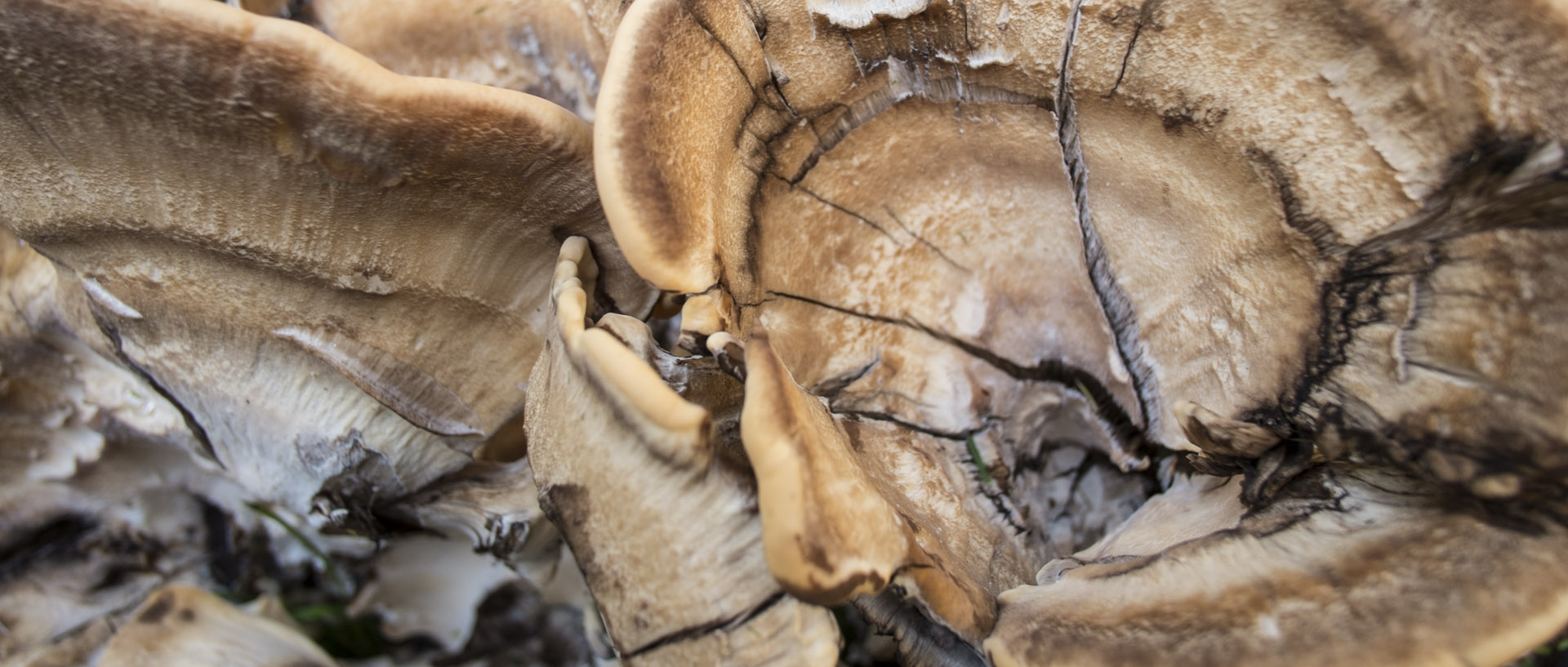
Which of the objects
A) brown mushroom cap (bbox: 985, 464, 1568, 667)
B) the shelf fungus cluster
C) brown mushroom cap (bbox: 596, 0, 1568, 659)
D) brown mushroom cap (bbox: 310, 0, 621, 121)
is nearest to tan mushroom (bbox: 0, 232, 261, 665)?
the shelf fungus cluster

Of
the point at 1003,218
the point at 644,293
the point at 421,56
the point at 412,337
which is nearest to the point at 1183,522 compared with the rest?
the point at 1003,218

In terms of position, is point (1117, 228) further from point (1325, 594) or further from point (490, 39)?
point (490, 39)

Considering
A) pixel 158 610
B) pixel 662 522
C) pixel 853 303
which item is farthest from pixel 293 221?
pixel 158 610

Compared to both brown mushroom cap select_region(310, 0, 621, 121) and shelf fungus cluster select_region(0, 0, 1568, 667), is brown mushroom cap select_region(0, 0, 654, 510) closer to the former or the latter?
shelf fungus cluster select_region(0, 0, 1568, 667)

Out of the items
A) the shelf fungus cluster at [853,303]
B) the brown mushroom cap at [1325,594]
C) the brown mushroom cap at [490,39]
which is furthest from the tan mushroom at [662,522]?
the brown mushroom cap at [490,39]

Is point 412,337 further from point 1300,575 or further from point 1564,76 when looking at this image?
point 1564,76

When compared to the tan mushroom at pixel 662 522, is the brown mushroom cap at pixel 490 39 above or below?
above

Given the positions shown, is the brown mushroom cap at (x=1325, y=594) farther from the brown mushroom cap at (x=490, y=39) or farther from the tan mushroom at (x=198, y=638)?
the tan mushroom at (x=198, y=638)
